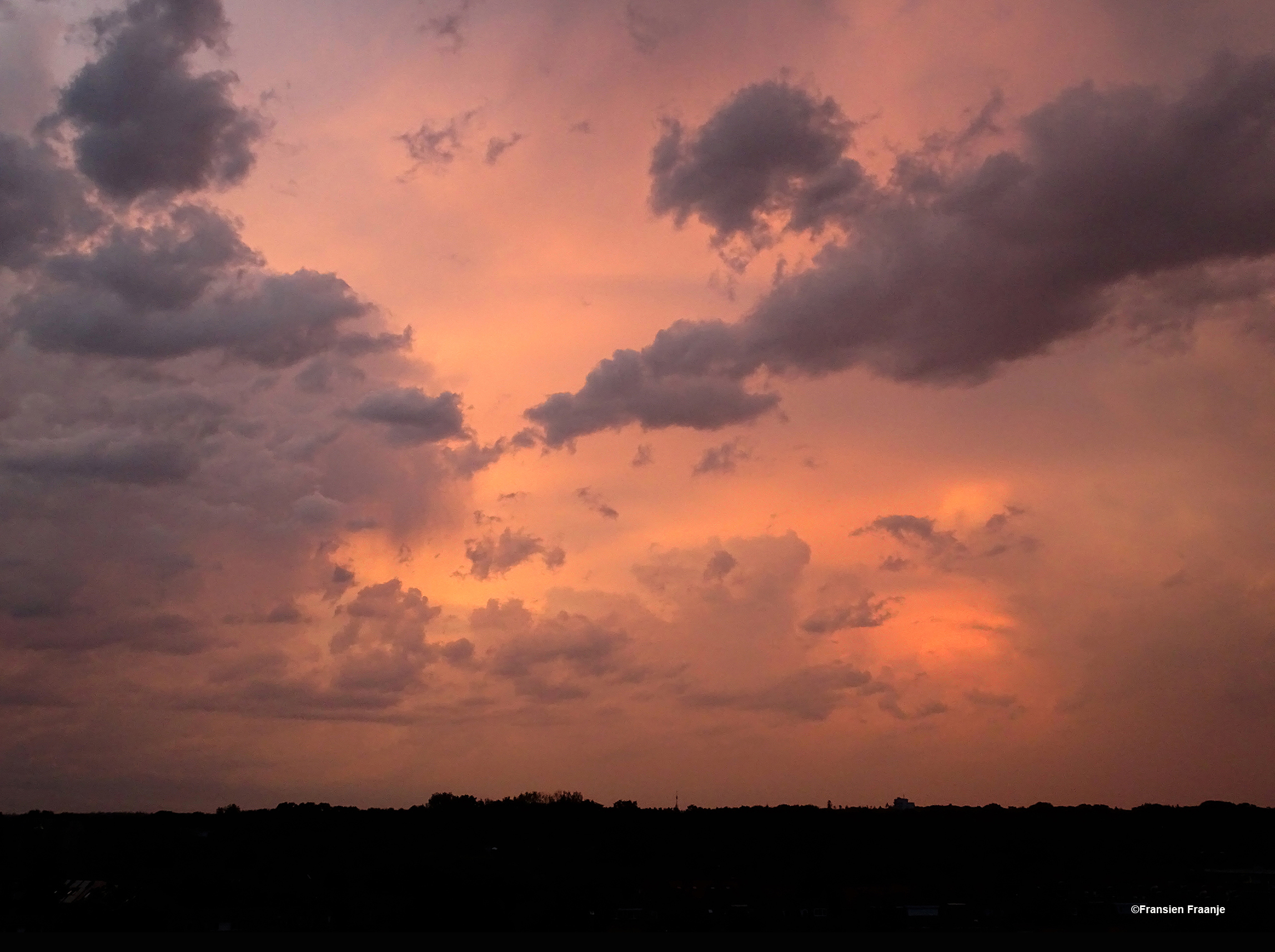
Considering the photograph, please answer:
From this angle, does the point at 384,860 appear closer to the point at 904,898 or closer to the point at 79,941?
Answer: the point at 79,941

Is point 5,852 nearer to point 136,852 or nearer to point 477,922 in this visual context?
point 136,852

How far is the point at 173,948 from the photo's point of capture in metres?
105

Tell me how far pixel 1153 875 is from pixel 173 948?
133143mm

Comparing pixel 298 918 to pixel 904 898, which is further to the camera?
pixel 904 898

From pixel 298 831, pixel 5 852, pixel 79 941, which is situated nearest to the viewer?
pixel 79 941

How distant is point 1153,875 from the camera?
17650 cm

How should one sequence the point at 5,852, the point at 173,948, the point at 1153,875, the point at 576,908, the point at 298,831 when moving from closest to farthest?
the point at 173,948 → the point at 576,908 → the point at 5,852 → the point at 1153,875 → the point at 298,831

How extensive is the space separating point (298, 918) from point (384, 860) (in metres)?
33.3

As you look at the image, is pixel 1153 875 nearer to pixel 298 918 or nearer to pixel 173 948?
pixel 298 918

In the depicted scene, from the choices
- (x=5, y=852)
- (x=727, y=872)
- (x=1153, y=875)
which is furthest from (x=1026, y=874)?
(x=5, y=852)

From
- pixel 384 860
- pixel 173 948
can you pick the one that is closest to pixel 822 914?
pixel 384 860

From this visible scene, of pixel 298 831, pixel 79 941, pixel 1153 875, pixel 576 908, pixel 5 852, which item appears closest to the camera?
pixel 79 941

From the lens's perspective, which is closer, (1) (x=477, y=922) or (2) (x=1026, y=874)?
(1) (x=477, y=922)

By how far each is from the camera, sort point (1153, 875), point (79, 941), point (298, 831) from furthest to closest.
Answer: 1. point (298, 831)
2. point (1153, 875)
3. point (79, 941)
